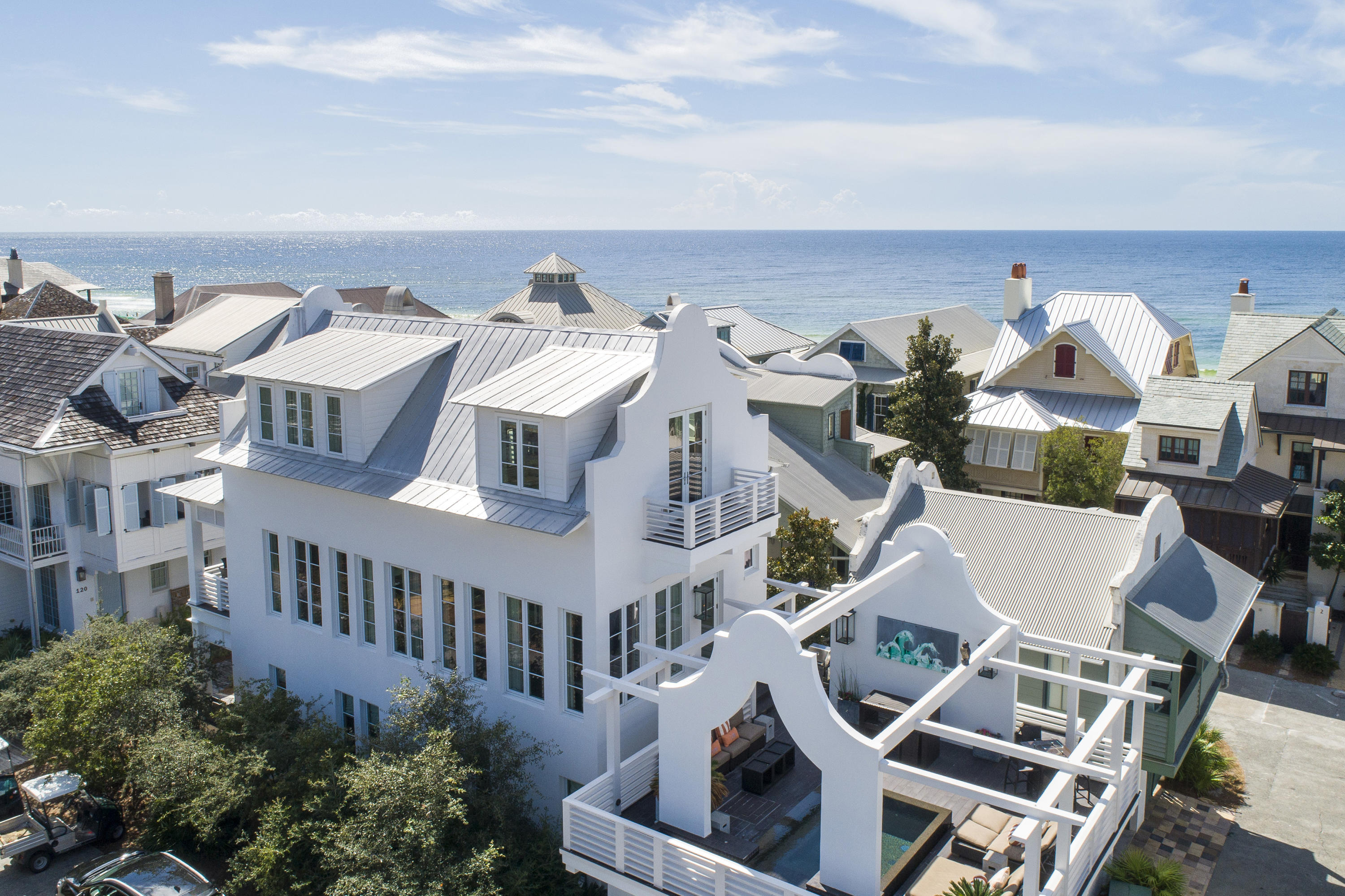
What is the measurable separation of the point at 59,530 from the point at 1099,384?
37700 millimetres

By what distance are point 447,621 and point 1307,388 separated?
101ft

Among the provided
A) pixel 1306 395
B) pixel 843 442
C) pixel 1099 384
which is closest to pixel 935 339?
pixel 843 442

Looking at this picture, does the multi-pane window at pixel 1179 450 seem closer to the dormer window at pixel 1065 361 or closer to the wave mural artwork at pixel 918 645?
the dormer window at pixel 1065 361

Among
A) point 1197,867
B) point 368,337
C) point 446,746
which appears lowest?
point 1197,867

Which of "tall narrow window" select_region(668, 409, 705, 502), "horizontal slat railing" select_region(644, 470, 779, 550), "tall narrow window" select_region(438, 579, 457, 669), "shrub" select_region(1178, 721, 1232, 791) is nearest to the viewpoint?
"horizontal slat railing" select_region(644, 470, 779, 550)

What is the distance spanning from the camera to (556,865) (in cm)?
1667

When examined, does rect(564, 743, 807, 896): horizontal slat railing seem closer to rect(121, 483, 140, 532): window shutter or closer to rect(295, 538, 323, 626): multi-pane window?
rect(295, 538, 323, 626): multi-pane window

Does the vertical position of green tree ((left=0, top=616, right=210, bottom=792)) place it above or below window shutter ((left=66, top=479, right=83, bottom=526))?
below

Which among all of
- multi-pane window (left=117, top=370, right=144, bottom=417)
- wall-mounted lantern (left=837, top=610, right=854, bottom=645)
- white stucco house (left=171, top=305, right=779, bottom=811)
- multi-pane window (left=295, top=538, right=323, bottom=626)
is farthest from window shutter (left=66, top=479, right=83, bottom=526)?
wall-mounted lantern (left=837, top=610, right=854, bottom=645)

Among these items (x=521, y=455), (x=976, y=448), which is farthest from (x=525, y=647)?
(x=976, y=448)

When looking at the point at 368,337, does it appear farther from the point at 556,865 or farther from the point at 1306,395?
the point at 1306,395

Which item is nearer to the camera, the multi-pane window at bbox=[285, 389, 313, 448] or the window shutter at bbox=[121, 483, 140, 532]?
the multi-pane window at bbox=[285, 389, 313, 448]

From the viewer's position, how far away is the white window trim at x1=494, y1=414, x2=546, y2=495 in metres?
17.7

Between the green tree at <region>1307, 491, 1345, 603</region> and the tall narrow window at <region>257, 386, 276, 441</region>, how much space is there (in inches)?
1236
